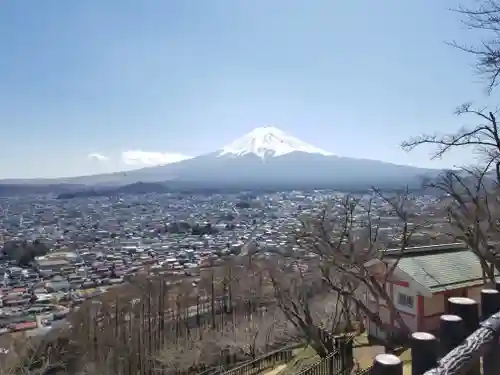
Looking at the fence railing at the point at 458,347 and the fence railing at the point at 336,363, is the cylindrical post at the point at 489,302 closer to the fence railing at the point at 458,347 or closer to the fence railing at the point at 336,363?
the fence railing at the point at 458,347

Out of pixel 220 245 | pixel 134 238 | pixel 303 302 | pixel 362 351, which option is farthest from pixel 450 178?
pixel 134 238

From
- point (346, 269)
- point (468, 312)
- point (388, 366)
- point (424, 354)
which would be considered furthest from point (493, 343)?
point (346, 269)

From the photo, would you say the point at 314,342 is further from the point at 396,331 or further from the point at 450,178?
the point at 450,178

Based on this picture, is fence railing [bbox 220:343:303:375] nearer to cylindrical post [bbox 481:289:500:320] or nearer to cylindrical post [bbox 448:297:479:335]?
cylindrical post [bbox 481:289:500:320]

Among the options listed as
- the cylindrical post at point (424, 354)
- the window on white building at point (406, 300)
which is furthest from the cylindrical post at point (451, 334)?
the window on white building at point (406, 300)

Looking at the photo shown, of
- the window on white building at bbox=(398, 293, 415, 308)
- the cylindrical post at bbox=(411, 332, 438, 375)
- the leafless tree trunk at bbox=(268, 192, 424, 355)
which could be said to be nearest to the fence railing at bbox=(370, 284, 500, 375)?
the cylindrical post at bbox=(411, 332, 438, 375)

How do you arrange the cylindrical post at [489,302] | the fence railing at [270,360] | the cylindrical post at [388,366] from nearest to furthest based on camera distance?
the cylindrical post at [388,366]
the cylindrical post at [489,302]
the fence railing at [270,360]
